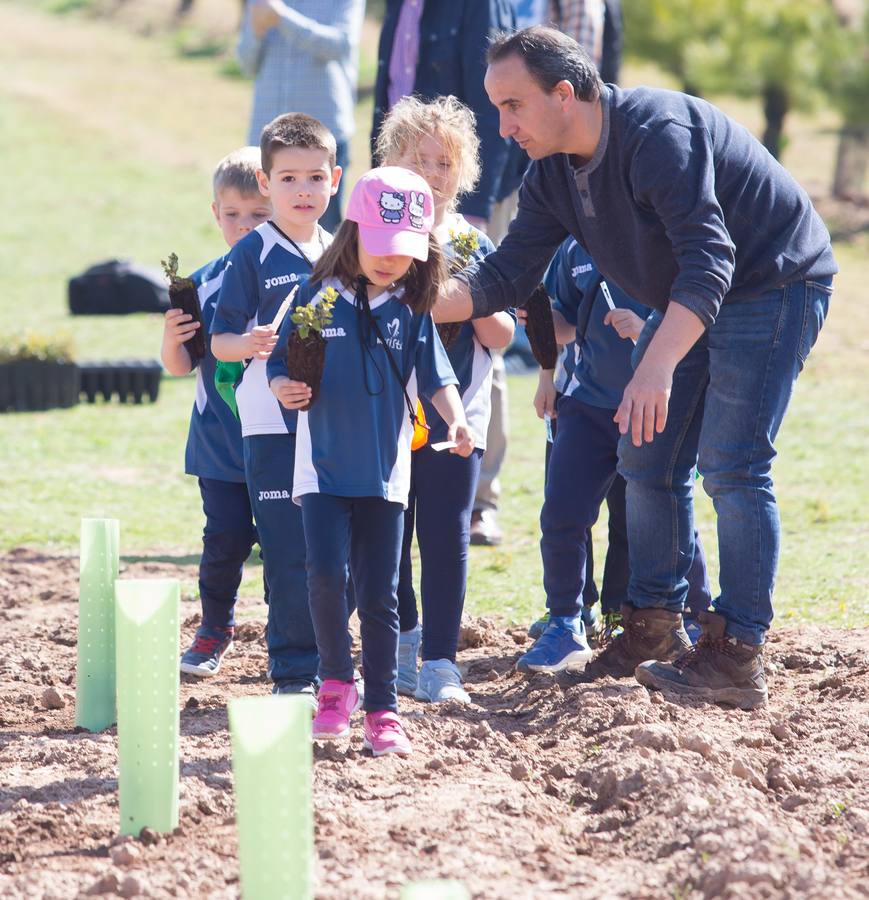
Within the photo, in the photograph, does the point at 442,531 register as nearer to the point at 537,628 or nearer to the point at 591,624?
the point at 537,628

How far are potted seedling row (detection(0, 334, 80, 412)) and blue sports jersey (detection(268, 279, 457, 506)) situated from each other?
269 inches

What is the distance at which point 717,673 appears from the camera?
4.65m

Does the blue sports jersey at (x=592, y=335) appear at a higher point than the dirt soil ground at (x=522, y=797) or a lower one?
higher

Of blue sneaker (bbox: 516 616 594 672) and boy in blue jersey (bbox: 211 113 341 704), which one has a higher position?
boy in blue jersey (bbox: 211 113 341 704)

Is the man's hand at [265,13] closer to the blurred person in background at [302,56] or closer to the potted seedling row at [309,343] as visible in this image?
the blurred person in background at [302,56]

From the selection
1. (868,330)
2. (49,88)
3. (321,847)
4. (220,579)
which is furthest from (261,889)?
(49,88)

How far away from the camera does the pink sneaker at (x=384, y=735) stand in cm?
411

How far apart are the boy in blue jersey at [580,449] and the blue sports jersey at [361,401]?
39.4 inches

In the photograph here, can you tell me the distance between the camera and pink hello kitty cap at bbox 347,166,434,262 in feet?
13.4

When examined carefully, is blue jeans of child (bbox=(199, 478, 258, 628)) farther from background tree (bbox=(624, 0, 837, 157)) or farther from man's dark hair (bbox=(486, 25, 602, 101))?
background tree (bbox=(624, 0, 837, 157))

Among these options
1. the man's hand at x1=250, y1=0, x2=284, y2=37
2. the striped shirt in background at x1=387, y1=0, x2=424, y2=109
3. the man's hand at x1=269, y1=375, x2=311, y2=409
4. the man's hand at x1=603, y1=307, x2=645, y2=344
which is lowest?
the man's hand at x1=269, y1=375, x2=311, y2=409

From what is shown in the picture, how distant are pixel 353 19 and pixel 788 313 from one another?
4.09 metres

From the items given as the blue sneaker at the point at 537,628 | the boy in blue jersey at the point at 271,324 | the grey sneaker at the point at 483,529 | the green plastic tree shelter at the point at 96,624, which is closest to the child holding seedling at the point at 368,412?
the boy in blue jersey at the point at 271,324

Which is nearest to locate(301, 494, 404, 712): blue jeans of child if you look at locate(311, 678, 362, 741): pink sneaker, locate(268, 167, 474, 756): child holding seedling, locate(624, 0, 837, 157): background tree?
locate(268, 167, 474, 756): child holding seedling
